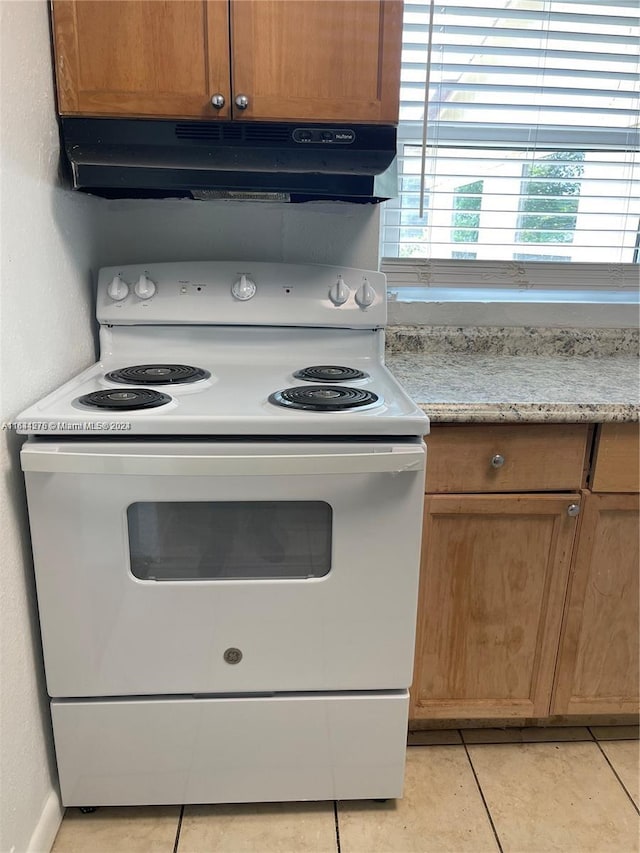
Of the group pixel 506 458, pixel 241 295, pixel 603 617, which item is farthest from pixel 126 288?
pixel 603 617

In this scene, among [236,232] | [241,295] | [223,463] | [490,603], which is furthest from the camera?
[236,232]

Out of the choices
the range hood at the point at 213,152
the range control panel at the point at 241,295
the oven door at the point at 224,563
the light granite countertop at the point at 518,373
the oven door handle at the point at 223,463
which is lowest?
the oven door at the point at 224,563

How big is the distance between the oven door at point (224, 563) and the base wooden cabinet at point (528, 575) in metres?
0.21

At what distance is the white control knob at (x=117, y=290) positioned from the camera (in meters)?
1.46

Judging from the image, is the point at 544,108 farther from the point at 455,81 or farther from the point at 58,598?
the point at 58,598

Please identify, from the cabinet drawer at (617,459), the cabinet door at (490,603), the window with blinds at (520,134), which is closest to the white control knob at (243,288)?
the window with blinds at (520,134)

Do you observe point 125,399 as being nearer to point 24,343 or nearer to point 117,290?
point 24,343

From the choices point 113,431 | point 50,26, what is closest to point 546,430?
point 113,431

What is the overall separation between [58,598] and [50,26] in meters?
1.10

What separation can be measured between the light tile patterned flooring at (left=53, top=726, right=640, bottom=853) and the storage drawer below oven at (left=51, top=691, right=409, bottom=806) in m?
0.07

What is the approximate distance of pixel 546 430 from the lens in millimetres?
1292

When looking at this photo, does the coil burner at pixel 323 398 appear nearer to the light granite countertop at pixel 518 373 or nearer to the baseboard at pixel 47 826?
the light granite countertop at pixel 518 373

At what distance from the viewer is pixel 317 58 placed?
1240 mm

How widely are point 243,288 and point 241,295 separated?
18 millimetres
